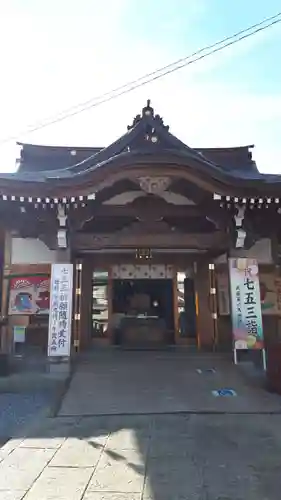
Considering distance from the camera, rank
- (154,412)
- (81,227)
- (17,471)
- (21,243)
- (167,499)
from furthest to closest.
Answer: (21,243)
(81,227)
(154,412)
(17,471)
(167,499)

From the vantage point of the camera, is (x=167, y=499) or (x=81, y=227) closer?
(x=167, y=499)

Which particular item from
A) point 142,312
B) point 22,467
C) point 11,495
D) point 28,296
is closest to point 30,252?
point 28,296

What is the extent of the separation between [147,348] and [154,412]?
5110 mm

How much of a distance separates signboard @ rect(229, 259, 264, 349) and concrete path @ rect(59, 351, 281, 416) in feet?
2.27

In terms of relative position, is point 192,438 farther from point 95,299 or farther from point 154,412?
point 95,299

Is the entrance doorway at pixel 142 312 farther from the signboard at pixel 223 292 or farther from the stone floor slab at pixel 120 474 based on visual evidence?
the stone floor slab at pixel 120 474

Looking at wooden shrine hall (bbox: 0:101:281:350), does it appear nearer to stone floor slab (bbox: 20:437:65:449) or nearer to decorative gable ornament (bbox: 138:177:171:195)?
decorative gable ornament (bbox: 138:177:171:195)

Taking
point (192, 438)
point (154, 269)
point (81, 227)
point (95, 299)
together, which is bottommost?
point (192, 438)

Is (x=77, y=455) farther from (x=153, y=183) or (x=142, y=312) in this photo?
(x=142, y=312)

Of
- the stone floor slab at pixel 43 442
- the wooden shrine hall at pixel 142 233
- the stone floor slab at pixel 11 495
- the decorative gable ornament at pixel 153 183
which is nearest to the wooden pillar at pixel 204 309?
the wooden shrine hall at pixel 142 233

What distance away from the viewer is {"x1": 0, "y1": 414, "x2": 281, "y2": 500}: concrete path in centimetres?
345

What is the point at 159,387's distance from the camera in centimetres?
728

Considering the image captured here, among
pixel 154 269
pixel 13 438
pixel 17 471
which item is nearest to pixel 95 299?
pixel 154 269

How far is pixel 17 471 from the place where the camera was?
12.7 ft
